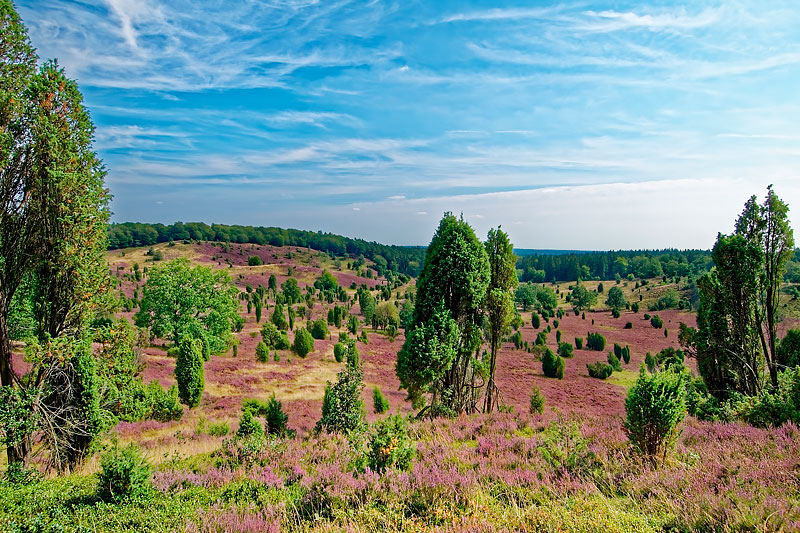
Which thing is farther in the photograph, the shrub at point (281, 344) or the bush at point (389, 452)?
the shrub at point (281, 344)

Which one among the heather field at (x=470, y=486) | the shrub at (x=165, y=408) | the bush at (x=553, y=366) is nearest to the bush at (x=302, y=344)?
the shrub at (x=165, y=408)

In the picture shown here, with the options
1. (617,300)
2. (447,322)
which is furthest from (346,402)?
(617,300)

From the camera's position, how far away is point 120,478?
16.9 ft


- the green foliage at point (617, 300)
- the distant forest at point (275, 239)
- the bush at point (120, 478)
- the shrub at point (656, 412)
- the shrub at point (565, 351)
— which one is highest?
the distant forest at point (275, 239)

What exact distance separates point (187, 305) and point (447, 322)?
27.2 m

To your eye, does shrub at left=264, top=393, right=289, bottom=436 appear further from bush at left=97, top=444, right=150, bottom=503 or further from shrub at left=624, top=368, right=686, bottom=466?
shrub at left=624, top=368, right=686, bottom=466

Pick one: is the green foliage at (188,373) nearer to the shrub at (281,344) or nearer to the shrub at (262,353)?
the shrub at (262,353)

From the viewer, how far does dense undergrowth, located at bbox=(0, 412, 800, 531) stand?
401 centimetres

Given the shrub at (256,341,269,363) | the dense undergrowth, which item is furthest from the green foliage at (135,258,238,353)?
the dense undergrowth

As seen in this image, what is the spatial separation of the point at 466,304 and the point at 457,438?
371cm

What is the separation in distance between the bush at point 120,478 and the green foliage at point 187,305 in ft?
86.2

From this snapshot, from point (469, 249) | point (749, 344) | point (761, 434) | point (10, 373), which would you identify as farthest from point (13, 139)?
point (749, 344)

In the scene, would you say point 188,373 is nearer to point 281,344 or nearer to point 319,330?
point 281,344

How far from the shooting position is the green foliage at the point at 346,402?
1167 cm
